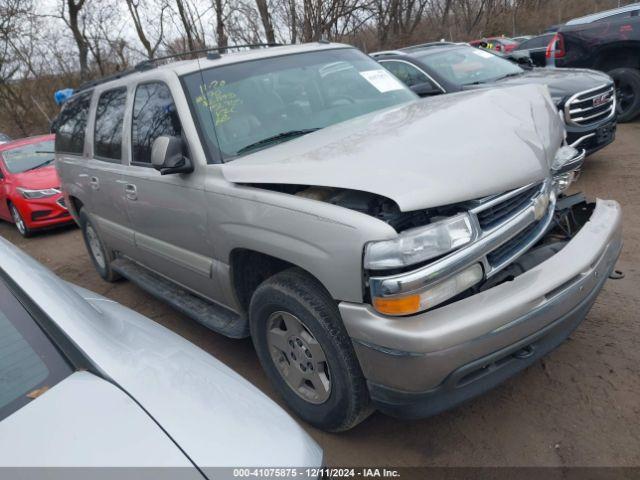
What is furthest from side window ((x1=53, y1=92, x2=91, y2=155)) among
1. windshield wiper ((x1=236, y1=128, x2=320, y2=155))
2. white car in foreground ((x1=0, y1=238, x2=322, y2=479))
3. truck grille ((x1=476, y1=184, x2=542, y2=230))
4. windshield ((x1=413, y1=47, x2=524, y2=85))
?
windshield ((x1=413, y1=47, x2=524, y2=85))

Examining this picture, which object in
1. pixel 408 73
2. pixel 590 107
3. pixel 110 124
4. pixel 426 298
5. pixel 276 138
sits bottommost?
pixel 590 107

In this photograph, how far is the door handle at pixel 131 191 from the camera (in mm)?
3592

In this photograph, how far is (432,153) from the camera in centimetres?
216

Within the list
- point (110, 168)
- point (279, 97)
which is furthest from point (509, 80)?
point (110, 168)

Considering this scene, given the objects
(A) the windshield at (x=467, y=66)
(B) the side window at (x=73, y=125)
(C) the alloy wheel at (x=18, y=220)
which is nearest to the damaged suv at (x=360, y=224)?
(B) the side window at (x=73, y=125)

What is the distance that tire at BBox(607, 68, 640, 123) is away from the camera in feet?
23.9

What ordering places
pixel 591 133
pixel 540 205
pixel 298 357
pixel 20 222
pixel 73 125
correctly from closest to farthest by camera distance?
pixel 540 205 < pixel 298 357 < pixel 73 125 < pixel 591 133 < pixel 20 222

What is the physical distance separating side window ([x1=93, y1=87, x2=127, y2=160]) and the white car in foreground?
7.51ft

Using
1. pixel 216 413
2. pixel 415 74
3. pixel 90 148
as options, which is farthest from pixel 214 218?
pixel 415 74

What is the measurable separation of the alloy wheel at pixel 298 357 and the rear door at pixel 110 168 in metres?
1.94

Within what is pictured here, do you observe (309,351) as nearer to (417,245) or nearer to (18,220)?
(417,245)

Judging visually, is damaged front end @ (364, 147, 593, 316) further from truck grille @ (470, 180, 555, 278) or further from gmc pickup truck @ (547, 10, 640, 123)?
gmc pickup truck @ (547, 10, 640, 123)

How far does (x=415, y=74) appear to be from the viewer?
6.41m

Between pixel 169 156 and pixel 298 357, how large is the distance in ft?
4.39
